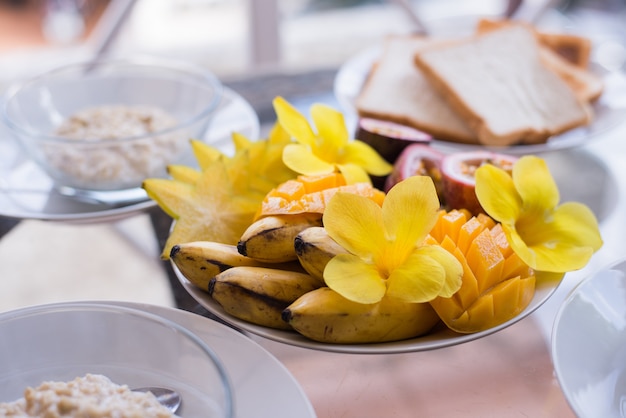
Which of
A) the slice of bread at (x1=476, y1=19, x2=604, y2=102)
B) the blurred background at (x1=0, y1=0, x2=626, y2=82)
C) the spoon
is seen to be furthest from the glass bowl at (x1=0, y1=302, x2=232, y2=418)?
the blurred background at (x1=0, y1=0, x2=626, y2=82)

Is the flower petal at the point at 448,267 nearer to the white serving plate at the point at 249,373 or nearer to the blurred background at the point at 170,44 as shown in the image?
the white serving plate at the point at 249,373

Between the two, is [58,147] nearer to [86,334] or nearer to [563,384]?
[86,334]

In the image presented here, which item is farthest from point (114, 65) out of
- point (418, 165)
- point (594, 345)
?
point (594, 345)

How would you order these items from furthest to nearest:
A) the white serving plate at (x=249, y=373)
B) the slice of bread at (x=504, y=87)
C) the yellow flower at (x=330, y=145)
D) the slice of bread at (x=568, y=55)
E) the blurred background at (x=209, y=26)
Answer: the blurred background at (x=209, y=26), the slice of bread at (x=568, y=55), the slice of bread at (x=504, y=87), the yellow flower at (x=330, y=145), the white serving plate at (x=249, y=373)

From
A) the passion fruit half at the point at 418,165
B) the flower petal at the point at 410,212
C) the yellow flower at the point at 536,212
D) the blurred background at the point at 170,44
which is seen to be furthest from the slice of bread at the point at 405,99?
the flower petal at the point at 410,212

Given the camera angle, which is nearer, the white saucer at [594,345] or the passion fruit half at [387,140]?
the white saucer at [594,345]

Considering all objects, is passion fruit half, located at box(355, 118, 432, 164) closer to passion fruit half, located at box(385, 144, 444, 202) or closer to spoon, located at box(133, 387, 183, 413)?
passion fruit half, located at box(385, 144, 444, 202)

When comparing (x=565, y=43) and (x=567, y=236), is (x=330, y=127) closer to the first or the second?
(x=567, y=236)
